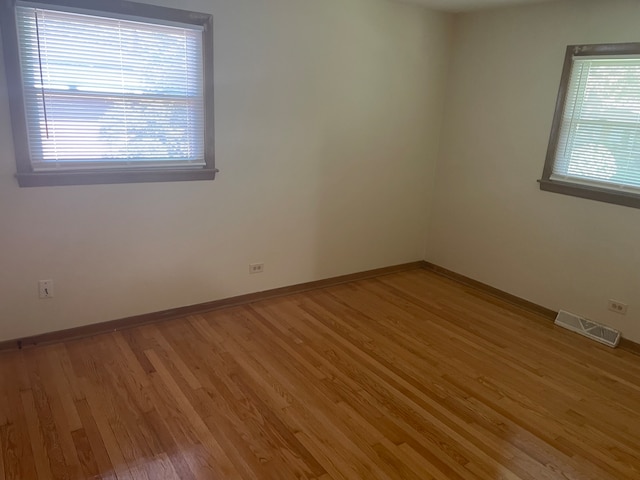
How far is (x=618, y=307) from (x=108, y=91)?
12.6 ft

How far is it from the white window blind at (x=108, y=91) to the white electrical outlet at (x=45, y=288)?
709mm

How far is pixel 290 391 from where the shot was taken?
105 inches

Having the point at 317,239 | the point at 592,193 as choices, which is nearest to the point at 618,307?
the point at 592,193

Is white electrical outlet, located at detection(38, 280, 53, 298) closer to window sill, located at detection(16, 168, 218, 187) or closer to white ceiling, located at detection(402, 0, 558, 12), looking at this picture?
window sill, located at detection(16, 168, 218, 187)

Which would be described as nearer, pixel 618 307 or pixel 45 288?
pixel 45 288

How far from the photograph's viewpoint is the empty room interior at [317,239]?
2352 mm

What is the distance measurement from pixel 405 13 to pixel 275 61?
53.9 inches

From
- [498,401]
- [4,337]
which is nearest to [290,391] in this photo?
[498,401]

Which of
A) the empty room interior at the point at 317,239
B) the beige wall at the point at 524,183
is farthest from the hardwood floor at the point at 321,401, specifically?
the beige wall at the point at 524,183

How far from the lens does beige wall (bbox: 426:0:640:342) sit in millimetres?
3424

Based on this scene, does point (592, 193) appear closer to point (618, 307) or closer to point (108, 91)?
point (618, 307)

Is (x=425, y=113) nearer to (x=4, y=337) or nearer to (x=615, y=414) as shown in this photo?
(x=615, y=414)

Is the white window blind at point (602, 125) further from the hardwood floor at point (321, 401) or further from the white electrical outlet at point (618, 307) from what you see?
the hardwood floor at point (321, 401)

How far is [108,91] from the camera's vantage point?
2.86 m
